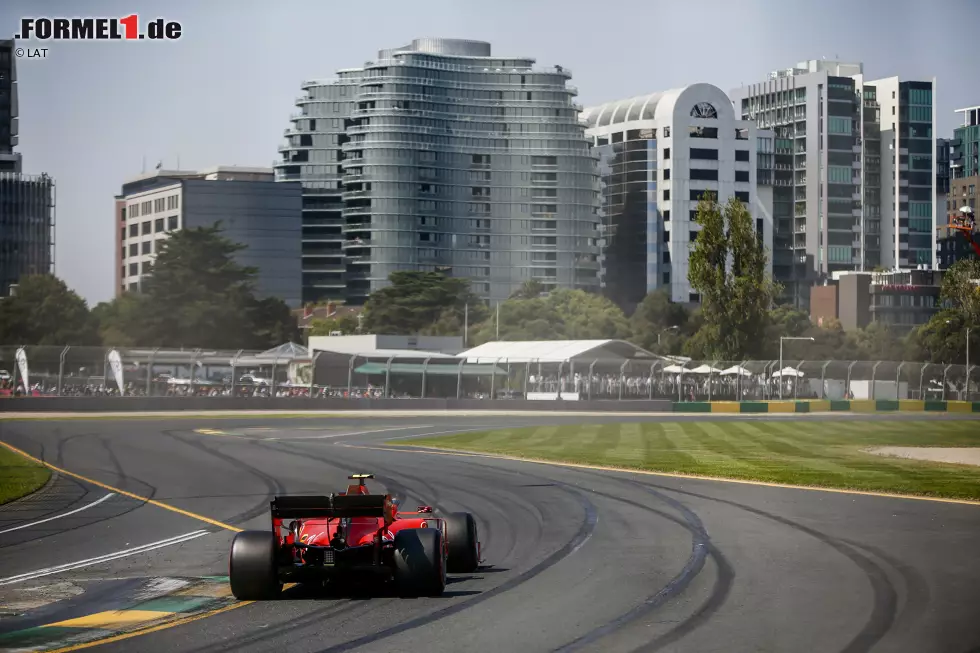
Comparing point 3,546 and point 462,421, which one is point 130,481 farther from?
point 462,421

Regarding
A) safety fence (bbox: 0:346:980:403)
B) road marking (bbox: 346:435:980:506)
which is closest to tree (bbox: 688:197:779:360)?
safety fence (bbox: 0:346:980:403)

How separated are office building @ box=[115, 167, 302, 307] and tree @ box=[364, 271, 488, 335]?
3002 cm

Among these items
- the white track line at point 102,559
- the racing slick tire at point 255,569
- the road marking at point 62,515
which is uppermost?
the racing slick tire at point 255,569

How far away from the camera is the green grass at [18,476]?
28.6 meters

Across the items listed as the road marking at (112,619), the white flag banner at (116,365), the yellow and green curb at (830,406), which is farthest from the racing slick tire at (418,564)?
the yellow and green curb at (830,406)

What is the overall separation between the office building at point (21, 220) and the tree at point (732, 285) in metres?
108

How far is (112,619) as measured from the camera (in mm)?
13438

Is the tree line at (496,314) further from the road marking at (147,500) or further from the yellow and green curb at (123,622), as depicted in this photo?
the yellow and green curb at (123,622)

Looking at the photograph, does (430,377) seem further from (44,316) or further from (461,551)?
(461,551)

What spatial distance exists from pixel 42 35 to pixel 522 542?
41511 mm

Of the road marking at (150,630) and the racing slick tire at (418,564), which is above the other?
the racing slick tire at (418,564)

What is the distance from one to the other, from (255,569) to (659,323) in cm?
16458

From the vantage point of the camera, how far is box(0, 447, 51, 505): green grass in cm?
2861

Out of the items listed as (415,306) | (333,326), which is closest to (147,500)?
(415,306)
